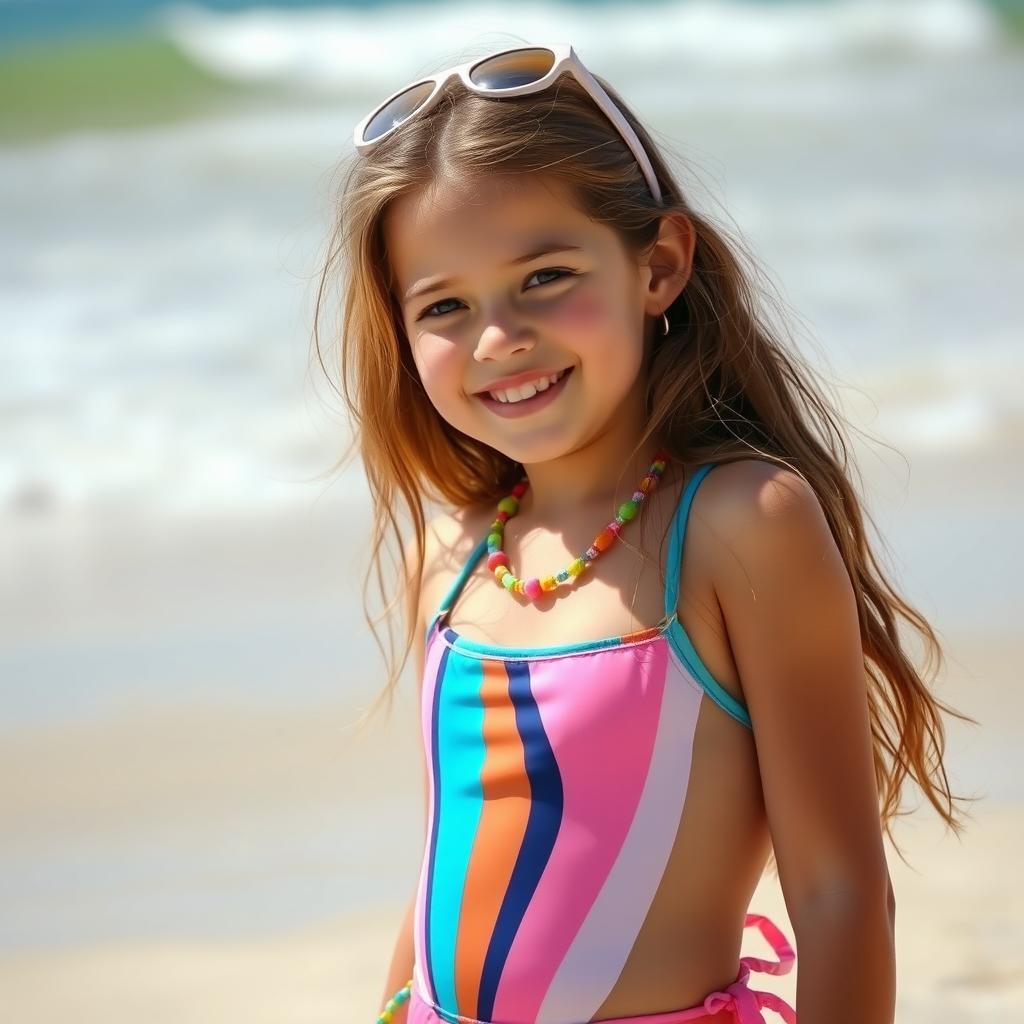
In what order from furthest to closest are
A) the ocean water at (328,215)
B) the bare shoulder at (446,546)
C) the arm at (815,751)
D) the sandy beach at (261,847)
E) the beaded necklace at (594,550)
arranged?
the ocean water at (328,215) → the sandy beach at (261,847) → the bare shoulder at (446,546) → the beaded necklace at (594,550) → the arm at (815,751)

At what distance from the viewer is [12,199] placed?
1114cm

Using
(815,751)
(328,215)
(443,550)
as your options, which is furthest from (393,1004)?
(328,215)

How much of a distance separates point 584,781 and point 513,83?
85 centimetres

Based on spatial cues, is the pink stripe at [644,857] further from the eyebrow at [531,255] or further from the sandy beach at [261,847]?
the sandy beach at [261,847]

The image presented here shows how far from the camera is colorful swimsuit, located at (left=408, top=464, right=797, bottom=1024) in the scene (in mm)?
1785

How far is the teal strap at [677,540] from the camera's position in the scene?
1800mm

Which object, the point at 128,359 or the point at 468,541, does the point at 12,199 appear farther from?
the point at 468,541

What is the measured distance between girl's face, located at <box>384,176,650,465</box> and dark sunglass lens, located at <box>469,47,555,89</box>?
17cm

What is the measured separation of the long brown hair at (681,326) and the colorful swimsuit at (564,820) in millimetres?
159

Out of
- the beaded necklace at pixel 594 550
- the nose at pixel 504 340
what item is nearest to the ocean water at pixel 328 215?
the nose at pixel 504 340

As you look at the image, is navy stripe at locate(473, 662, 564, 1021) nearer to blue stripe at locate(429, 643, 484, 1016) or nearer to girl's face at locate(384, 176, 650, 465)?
blue stripe at locate(429, 643, 484, 1016)

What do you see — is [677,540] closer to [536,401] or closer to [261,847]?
[536,401]

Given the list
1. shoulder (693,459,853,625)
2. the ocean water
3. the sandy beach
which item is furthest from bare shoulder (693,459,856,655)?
the sandy beach

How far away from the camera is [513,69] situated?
2045 mm
